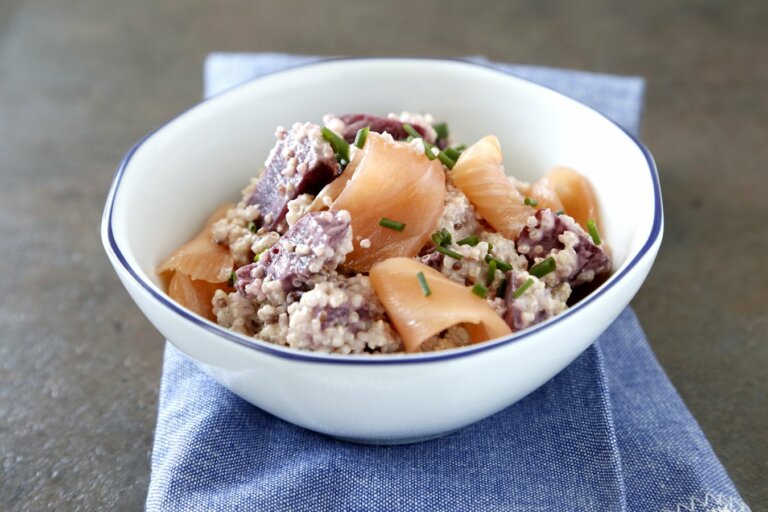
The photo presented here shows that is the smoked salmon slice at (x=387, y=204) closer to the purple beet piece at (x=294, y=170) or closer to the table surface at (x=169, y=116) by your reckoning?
the purple beet piece at (x=294, y=170)

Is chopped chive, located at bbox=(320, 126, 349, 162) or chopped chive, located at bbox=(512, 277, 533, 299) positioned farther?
chopped chive, located at bbox=(320, 126, 349, 162)

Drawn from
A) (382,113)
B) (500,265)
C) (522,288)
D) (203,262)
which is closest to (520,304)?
(522,288)

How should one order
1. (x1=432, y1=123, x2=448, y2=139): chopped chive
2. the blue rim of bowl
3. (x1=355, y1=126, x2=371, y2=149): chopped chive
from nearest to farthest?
the blue rim of bowl < (x1=355, y1=126, x2=371, y2=149): chopped chive < (x1=432, y1=123, x2=448, y2=139): chopped chive

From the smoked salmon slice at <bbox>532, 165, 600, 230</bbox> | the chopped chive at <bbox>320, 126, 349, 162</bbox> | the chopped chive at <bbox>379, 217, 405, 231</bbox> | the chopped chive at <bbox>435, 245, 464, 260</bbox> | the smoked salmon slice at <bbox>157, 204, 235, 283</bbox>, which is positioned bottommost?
the smoked salmon slice at <bbox>157, 204, 235, 283</bbox>

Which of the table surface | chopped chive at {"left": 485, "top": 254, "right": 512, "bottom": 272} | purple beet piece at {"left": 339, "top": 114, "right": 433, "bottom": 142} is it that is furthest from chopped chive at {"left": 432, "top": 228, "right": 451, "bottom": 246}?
the table surface

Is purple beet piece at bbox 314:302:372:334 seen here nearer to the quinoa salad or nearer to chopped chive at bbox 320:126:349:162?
the quinoa salad


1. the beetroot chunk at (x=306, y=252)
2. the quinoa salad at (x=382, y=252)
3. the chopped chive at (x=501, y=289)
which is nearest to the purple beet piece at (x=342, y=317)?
the quinoa salad at (x=382, y=252)
